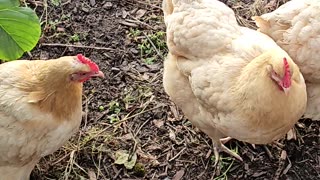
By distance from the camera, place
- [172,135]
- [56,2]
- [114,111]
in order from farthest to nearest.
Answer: [56,2]
[114,111]
[172,135]

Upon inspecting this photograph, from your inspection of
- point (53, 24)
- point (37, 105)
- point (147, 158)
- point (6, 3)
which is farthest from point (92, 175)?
point (53, 24)

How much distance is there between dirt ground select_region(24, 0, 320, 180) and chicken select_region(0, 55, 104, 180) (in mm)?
397

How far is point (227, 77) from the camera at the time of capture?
9.78 ft

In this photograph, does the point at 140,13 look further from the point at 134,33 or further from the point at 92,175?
the point at 92,175

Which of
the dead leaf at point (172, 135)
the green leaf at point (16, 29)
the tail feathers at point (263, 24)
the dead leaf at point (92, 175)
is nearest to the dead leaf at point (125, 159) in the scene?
the dead leaf at point (92, 175)

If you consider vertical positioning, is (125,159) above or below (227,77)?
below

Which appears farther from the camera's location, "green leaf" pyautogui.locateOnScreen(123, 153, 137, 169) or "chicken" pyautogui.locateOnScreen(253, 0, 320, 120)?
"green leaf" pyautogui.locateOnScreen(123, 153, 137, 169)

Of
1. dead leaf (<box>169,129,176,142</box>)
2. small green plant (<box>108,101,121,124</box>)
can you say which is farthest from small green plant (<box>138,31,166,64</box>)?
dead leaf (<box>169,129,176,142</box>)

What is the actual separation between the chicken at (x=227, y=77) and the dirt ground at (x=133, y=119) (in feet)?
0.82

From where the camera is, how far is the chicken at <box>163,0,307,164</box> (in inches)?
112

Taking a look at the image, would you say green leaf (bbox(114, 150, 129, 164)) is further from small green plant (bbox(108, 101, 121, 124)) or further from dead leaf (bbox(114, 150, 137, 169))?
small green plant (bbox(108, 101, 121, 124))

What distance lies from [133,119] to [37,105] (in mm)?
820

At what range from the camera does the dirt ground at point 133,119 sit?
342 centimetres

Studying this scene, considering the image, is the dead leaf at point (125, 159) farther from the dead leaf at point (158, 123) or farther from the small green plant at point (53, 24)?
the small green plant at point (53, 24)
